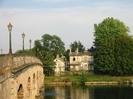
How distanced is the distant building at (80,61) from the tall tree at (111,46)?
2233 cm

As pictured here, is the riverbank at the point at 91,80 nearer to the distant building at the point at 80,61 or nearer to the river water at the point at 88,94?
the river water at the point at 88,94

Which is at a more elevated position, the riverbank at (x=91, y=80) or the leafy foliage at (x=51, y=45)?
the leafy foliage at (x=51, y=45)

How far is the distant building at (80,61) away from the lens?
163m

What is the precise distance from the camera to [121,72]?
421ft

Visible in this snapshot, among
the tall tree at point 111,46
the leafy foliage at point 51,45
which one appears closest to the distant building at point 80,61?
the leafy foliage at point 51,45

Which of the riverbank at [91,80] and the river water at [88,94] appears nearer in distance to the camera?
the river water at [88,94]

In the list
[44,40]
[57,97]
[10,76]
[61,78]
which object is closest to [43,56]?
[61,78]

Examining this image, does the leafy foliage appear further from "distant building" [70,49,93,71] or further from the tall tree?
the tall tree

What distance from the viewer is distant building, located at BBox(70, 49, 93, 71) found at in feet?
535

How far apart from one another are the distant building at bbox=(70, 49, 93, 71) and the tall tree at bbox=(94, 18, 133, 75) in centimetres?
2233

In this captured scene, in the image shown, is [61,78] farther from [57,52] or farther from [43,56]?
[57,52]

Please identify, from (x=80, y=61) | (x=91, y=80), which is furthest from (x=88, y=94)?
(x=80, y=61)

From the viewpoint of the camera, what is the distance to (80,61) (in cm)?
16638

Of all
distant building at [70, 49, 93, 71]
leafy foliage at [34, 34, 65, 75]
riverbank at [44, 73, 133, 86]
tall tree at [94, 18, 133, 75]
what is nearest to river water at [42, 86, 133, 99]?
riverbank at [44, 73, 133, 86]
